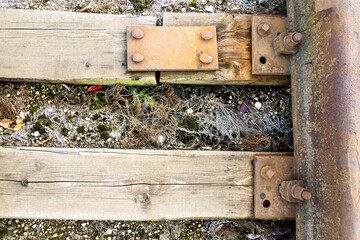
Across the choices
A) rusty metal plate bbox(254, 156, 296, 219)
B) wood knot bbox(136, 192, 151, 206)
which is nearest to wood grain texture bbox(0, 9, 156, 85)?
wood knot bbox(136, 192, 151, 206)

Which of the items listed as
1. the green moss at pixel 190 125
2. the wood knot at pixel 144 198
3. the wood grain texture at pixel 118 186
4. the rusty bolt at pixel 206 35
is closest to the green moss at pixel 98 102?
the wood grain texture at pixel 118 186

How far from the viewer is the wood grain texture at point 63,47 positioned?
206cm

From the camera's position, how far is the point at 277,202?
2039 mm

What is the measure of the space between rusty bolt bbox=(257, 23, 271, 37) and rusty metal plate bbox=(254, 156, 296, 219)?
0.97 m

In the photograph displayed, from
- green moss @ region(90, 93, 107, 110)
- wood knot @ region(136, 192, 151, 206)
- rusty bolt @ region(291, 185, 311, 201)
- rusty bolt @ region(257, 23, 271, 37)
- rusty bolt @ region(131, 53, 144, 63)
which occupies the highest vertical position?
rusty bolt @ region(257, 23, 271, 37)

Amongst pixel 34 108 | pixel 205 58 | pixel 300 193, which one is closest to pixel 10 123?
pixel 34 108

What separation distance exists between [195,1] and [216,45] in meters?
0.62

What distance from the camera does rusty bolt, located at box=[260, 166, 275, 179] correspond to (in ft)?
6.46

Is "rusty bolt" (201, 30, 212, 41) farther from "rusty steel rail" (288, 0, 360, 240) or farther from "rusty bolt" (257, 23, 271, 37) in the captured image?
"rusty steel rail" (288, 0, 360, 240)

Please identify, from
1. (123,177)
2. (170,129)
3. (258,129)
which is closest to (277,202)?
(258,129)

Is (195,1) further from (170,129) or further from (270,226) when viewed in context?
(270,226)

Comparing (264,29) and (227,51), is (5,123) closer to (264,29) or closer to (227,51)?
(227,51)

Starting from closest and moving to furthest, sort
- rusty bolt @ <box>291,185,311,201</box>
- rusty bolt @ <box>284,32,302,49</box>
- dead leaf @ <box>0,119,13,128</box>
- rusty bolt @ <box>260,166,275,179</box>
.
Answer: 1. rusty bolt @ <box>291,185,311,201</box>
2. rusty bolt @ <box>284,32,302,49</box>
3. rusty bolt @ <box>260,166,275,179</box>
4. dead leaf @ <box>0,119,13,128</box>

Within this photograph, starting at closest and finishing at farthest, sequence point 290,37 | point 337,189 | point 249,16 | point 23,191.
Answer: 1. point 337,189
2. point 290,37
3. point 23,191
4. point 249,16
